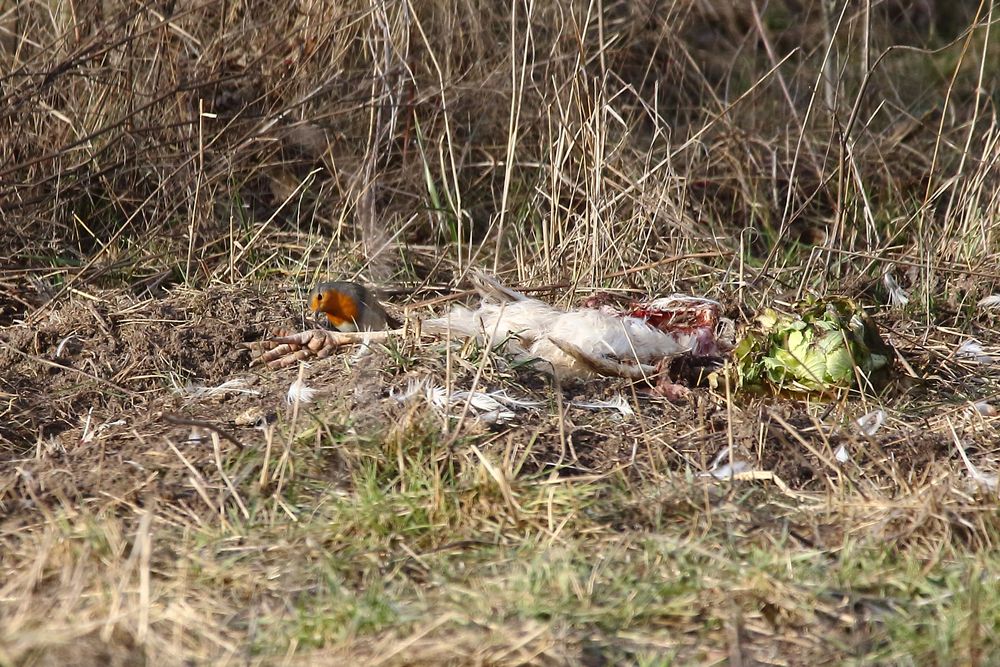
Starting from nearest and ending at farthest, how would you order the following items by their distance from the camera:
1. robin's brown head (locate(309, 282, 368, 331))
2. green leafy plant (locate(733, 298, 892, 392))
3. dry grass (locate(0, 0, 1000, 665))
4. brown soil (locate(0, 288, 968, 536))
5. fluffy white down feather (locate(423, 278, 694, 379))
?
1. dry grass (locate(0, 0, 1000, 665))
2. brown soil (locate(0, 288, 968, 536))
3. green leafy plant (locate(733, 298, 892, 392))
4. fluffy white down feather (locate(423, 278, 694, 379))
5. robin's brown head (locate(309, 282, 368, 331))

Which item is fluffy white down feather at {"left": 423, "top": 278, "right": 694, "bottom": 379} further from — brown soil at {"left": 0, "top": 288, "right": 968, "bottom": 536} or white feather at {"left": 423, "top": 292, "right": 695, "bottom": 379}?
brown soil at {"left": 0, "top": 288, "right": 968, "bottom": 536}

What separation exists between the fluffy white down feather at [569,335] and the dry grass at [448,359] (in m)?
0.13

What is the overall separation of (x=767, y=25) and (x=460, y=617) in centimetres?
578

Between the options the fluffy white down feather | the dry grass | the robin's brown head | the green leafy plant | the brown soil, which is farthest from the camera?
the robin's brown head

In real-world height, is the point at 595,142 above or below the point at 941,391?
above

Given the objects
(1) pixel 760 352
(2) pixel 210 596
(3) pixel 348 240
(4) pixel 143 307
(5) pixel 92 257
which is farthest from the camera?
(3) pixel 348 240

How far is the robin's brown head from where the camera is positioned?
159 inches

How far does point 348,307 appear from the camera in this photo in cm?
406

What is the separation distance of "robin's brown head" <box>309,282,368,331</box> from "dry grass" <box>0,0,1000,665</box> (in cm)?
25

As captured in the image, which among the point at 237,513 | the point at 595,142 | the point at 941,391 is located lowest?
the point at 941,391

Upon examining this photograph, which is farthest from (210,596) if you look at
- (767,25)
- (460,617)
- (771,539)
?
(767,25)

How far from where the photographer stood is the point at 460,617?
241 centimetres

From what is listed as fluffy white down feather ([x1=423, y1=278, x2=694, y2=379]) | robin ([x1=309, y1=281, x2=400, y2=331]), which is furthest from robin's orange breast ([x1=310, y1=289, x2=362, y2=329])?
fluffy white down feather ([x1=423, y1=278, x2=694, y2=379])

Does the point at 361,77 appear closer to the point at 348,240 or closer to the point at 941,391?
the point at 348,240
